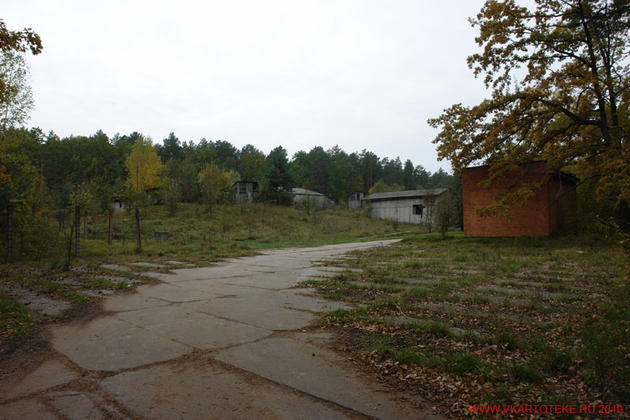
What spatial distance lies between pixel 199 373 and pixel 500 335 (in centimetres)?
313

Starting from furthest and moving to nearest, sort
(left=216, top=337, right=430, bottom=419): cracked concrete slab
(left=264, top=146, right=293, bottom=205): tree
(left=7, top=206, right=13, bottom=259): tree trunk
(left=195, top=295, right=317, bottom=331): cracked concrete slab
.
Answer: (left=264, top=146, right=293, bottom=205): tree
(left=7, top=206, right=13, bottom=259): tree trunk
(left=195, top=295, right=317, bottom=331): cracked concrete slab
(left=216, top=337, right=430, bottom=419): cracked concrete slab

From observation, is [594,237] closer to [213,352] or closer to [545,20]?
[545,20]

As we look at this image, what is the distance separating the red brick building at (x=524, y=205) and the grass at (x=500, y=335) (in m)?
11.3

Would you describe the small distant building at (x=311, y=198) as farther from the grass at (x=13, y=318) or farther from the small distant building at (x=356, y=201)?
the grass at (x=13, y=318)

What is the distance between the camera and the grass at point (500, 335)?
2.85 m

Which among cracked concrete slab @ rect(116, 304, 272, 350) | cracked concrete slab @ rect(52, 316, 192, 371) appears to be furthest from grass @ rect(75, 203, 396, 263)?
cracked concrete slab @ rect(52, 316, 192, 371)

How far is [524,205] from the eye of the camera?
1856cm

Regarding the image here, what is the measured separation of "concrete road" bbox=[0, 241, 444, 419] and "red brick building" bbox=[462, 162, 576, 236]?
15.6 metres

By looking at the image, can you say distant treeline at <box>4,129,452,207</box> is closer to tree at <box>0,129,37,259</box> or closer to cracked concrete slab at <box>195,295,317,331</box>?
tree at <box>0,129,37,259</box>

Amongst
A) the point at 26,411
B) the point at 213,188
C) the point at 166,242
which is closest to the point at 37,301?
the point at 26,411

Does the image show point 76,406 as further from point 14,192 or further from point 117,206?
point 117,206

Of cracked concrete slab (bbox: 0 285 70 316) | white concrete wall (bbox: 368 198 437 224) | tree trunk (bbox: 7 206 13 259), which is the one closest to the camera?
cracked concrete slab (bbox: 0 285 70 316)

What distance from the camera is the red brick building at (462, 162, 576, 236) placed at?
18.2 meters

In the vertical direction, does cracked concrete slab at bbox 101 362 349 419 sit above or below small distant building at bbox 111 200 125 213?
below
